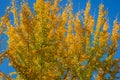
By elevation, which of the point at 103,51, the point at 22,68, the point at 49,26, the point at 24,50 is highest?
the point at 103,51

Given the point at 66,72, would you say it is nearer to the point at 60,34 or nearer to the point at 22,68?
the point at 60,34

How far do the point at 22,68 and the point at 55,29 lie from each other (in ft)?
6.22

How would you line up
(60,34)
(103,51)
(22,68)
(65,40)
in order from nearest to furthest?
1. (22,68)
2. (60,34)
3. (65,40)
4. (103,51)

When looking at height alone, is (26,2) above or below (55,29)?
above

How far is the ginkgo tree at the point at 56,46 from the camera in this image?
973 cm

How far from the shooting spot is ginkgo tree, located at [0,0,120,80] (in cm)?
973

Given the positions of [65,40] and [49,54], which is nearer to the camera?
[49,54]

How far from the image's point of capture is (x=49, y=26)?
10469 mm

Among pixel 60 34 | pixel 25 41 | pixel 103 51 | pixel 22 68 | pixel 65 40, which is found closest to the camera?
pixel 22 68

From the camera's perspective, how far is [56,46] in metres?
10.4

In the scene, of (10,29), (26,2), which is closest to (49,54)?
(10,29)

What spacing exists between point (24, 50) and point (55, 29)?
1.38 m

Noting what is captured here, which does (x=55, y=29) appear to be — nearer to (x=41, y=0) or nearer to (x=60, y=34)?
(x=60, y=34)

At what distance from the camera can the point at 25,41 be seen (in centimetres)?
1027
